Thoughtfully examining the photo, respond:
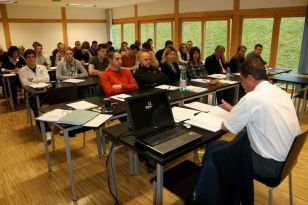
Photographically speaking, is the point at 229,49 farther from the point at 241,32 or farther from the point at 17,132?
the point at 17,132

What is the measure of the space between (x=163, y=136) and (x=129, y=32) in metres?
9.91

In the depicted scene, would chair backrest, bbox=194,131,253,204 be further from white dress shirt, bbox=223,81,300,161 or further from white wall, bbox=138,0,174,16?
white wall, bbox=138,0,174,16

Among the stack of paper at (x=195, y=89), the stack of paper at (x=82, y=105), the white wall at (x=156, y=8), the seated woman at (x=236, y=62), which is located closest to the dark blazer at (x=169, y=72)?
the stack of paper at (x=195, y=89)

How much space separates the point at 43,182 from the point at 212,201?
2017mm

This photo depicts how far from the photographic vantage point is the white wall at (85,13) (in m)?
10.6

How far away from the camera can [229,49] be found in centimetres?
738

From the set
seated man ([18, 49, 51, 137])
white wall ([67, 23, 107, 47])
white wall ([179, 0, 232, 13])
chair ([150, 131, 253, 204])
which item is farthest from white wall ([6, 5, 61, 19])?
chair ([150, 131, 253, 204])

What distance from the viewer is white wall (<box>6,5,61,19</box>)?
923 cm

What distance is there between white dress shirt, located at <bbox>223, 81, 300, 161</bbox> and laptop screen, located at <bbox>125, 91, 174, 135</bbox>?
1.54ft

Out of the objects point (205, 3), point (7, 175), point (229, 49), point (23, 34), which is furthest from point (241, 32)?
point (23, 34)

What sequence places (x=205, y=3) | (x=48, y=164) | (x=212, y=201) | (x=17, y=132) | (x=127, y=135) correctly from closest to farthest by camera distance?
(x=212, y=201), (x=127, y=135), (x=48, y=164), (x=17, y=132), (x=205, y=3)

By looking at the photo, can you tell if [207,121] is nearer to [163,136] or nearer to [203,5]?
[163,136]

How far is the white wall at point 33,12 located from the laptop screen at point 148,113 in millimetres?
9676

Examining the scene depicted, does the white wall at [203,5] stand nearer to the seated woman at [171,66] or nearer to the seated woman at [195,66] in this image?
the seated woman at [195,66]
